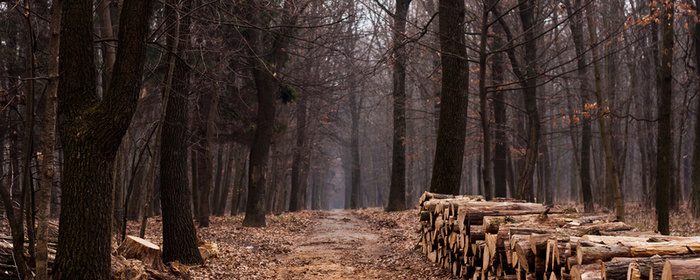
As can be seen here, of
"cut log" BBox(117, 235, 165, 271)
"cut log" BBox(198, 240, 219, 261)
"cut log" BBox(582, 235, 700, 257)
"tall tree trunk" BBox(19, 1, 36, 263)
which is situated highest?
"tall tree trunk" BBox(19, 1, 36, 263)

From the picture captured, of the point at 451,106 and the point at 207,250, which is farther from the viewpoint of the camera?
the point at 451,106

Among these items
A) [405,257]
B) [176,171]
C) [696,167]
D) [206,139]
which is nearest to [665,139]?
[405,257]

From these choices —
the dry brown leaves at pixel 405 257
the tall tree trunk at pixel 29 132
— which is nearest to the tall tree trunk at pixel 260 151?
the dry brown leaves at pixel 405 257

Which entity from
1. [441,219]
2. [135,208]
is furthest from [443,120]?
[135,208]

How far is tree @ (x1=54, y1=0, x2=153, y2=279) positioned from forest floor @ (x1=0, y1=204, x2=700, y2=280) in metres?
2.01

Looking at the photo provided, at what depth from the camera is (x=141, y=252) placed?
6996 millimetres

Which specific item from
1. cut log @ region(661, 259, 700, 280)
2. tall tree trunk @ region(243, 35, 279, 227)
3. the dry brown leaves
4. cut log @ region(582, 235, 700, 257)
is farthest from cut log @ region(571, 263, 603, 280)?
tall tree trunk @ region(243, 35, 279, 227)

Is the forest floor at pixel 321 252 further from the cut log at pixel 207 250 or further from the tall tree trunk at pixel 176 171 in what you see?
the tall tree trunk at pixel 176 171

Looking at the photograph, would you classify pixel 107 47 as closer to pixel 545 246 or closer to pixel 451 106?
pixel 451 106

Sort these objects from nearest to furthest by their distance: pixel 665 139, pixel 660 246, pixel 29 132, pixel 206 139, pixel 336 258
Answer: pixel 660 246, pixel 29 132, pixel 665 139, pixel 336 258, pixel 206 139

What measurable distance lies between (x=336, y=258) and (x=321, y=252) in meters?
0.98

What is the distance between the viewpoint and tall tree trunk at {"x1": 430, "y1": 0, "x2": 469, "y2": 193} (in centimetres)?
1054

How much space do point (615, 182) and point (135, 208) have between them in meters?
15.9

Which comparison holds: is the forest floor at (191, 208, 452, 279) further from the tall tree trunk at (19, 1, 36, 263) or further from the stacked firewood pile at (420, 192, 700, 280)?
the tall tree trunk at (19, 1, 36, 263)
